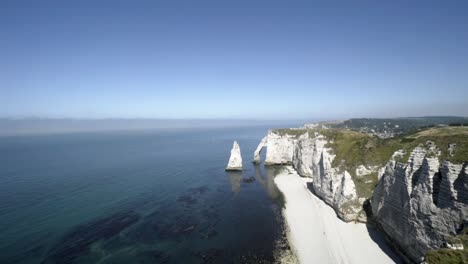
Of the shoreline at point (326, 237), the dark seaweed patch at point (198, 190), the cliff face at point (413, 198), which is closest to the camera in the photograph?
the cliff face at point (413, 198)

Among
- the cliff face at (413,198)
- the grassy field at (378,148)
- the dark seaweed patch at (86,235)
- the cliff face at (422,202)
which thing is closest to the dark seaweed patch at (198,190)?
the dark seaweed patch at (86,235)

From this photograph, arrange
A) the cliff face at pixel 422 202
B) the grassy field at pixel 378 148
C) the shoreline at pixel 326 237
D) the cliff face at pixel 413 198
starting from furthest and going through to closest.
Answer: the shoreline at pixel 326 237, the grassy field at pixel 378 148, the cliff face at pixel 413 198, the cliff face at pixel 422 202

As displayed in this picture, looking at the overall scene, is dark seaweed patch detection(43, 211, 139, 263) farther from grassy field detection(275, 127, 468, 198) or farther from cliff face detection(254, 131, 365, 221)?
grassy field detection(275, 127, 468, 198)

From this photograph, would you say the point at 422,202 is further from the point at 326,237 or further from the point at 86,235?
the point at 86,235

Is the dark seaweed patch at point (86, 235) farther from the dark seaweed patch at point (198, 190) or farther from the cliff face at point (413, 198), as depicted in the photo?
the cliff face at point (413, 198)

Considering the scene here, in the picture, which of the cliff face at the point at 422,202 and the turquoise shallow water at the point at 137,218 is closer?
the cliff face at the point at 422,202

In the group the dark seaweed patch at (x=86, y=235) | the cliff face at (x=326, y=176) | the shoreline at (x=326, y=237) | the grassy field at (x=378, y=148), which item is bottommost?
the shoreline at (x=326, y=237)
